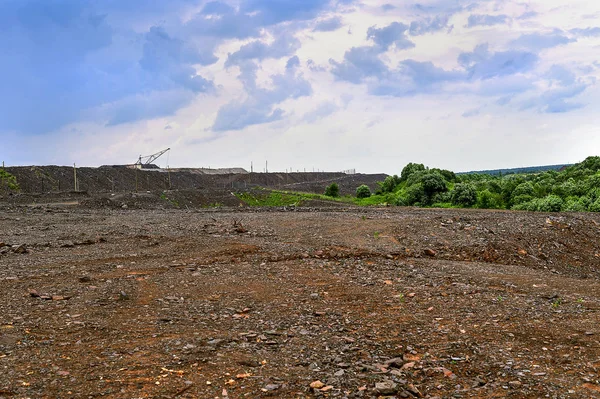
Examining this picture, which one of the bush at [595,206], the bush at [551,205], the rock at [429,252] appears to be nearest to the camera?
the rock at [429,252]

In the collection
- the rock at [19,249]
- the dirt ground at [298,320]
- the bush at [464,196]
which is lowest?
the dirt ground at [298,320]

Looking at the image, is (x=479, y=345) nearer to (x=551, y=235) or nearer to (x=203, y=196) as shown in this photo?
(x=551, y=235)

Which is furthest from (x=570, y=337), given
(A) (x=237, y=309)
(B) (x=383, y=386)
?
(A) (x=237, y=309)

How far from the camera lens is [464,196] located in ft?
109

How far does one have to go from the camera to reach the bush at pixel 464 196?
33000 millimetres

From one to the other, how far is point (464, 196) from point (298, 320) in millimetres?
27873

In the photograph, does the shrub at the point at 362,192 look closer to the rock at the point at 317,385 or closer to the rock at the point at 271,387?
the rock at the point at 317,385

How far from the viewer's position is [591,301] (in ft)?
26.8

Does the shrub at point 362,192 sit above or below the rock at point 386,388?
above

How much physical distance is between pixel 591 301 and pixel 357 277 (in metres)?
4.21

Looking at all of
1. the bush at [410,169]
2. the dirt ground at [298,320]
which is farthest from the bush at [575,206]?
the bush at [410,169]

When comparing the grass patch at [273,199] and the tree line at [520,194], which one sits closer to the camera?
the tree line at [520,194]

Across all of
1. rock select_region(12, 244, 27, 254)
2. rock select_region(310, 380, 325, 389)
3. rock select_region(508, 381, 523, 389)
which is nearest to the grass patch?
rock select_region(12, 244, 27, 254)

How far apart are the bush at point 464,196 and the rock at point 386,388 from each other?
29.4m
